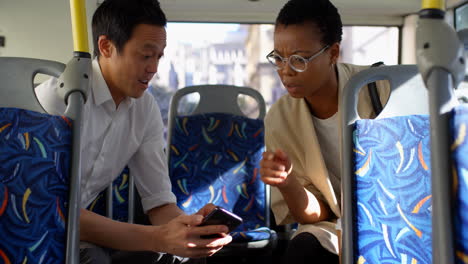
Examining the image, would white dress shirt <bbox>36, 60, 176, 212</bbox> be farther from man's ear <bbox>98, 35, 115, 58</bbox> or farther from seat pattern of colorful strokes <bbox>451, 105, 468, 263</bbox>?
seat pattern of colorful strokes <bbox>451, 105, 468, 263</bbox>

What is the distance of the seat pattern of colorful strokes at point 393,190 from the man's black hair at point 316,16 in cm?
64

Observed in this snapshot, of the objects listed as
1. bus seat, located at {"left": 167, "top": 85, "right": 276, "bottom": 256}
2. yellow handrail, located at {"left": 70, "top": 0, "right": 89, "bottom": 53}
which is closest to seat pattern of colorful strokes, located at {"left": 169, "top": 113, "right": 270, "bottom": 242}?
bus seat, located at {"left": 167, "top": 85, "right": 276, "bottom": 256}

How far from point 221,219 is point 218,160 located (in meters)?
1.18

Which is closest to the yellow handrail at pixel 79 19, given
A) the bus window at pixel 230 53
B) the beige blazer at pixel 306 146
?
the beige blazer at pixel 306 146

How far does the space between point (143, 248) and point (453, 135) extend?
0.96 meters

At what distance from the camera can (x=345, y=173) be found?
1.07 m

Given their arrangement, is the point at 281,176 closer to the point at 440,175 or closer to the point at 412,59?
the point at 440,175

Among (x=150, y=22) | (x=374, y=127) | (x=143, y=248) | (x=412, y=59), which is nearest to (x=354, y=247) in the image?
(x=374, y=127)

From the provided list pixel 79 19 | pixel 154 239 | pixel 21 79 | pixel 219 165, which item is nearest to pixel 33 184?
pixel 21 79

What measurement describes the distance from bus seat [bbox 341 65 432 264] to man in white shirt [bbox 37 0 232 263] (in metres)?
0.49

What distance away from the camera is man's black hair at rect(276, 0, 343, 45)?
1619mm

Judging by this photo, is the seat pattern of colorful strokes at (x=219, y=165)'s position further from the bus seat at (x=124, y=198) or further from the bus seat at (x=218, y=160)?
the bus seat at (x=124, y=198)

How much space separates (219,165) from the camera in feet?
7.97

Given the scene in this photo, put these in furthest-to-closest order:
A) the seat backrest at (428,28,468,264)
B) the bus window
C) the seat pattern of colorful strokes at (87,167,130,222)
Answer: the bus window, the seat pattern of colorful strokes at (87,167,130,222), the seat backrest at (428,28,468,264)
